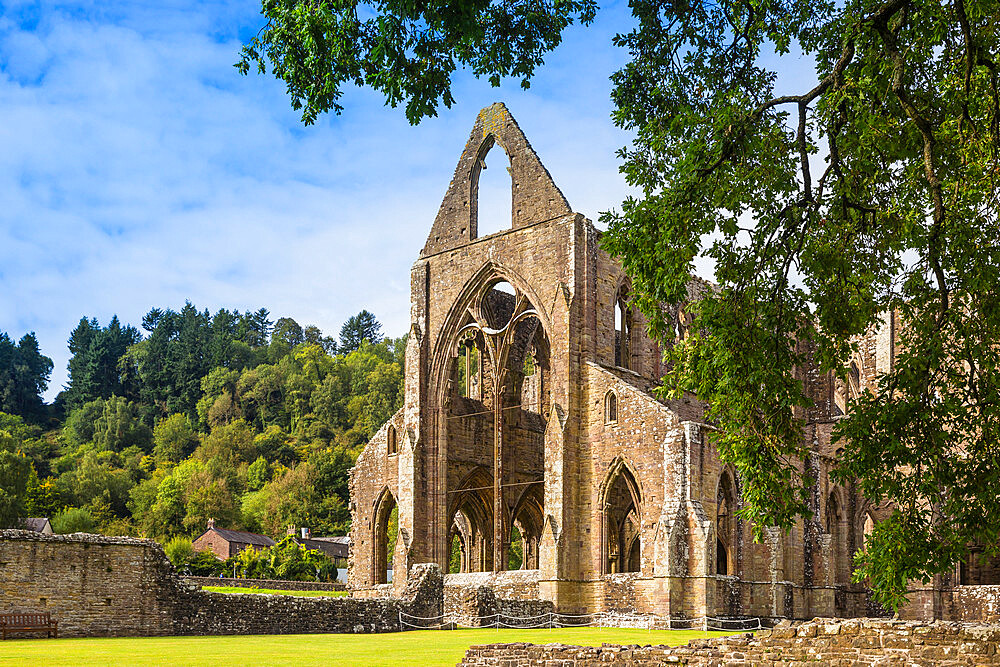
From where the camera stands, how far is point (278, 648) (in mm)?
18219

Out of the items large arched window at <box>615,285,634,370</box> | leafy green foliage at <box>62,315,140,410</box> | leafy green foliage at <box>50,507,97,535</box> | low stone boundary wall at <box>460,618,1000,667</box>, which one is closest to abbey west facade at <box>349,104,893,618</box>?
large arched window at <box>615,285,634,370</box>

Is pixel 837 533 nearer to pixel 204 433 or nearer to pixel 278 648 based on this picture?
pixel 278 648

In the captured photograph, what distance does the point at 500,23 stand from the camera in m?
10.8

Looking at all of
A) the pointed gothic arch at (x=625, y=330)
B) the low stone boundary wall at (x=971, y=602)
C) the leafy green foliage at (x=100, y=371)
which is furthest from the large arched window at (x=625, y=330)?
the leafy green foliage at (x=100, y=371)

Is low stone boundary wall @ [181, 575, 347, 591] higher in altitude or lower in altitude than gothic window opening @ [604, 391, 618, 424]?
lower

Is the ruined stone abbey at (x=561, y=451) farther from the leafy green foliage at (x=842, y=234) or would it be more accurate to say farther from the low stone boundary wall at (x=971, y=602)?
the leafy green foliage at (x=842, y=234)

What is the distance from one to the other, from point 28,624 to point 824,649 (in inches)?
599

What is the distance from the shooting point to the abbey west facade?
94.5ft

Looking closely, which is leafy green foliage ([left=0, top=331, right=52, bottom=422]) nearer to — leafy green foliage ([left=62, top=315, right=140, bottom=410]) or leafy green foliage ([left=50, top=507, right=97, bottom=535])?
leafy green foliage ([left=62, top=315, right=140, bottom=410])

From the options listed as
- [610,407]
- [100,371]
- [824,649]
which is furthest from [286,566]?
[100,371]

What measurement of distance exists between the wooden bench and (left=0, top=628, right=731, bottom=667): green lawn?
46cm

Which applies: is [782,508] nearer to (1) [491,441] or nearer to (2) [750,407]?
(2) [750,407]

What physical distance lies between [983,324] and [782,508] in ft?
9.66

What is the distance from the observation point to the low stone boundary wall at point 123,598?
20594mm
